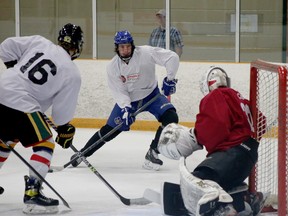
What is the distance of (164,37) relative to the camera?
8.32 m

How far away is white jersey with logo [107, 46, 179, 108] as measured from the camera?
19.3ft

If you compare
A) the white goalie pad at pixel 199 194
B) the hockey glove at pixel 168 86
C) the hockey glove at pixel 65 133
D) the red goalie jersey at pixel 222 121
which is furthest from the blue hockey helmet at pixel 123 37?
the white goalie pad at pixel 199 194

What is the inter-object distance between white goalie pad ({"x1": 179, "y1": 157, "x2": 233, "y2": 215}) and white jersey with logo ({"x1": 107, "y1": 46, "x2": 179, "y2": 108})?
1898 millimetres

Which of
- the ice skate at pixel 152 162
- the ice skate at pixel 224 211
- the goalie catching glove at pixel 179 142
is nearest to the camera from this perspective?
the ice skate at pixel 224 211

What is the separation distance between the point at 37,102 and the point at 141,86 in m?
1.63

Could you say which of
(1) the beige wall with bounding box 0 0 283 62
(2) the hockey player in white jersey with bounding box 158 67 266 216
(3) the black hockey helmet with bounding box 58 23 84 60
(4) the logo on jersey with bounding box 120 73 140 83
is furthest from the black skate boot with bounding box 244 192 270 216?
(1) the beige wall with bounding box 0 0 283 62

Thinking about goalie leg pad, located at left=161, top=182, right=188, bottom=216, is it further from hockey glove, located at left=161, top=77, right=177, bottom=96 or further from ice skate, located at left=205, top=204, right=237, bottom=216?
hockey glove, located at left=161, top=77, right=177, bottom=96

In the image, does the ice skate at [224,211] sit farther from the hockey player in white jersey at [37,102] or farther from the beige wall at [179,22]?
the beige wall at [179,22]

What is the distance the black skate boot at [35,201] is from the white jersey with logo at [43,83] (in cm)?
32

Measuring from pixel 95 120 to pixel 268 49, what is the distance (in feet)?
5.58

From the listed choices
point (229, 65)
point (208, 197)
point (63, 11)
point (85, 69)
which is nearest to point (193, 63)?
point (229, 65)

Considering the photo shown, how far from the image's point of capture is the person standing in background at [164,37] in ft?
27.2

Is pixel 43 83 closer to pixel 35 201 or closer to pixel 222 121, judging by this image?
pixel 35 201

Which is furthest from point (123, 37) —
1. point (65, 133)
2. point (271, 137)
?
point (271, 137)
